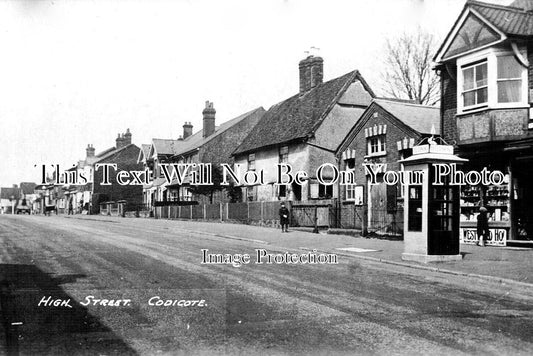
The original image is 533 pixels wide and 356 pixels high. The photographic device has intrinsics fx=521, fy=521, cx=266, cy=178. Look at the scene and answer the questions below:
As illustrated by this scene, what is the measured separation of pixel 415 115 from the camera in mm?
24125

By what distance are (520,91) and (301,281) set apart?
438 inches

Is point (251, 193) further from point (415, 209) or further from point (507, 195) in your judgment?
point (415, 209)

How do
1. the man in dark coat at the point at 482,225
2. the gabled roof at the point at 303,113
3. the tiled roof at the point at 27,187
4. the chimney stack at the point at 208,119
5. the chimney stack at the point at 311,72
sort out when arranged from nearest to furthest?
the man in dark coat at the point at 482,225
the gabled roof at the point at 303,113
the chimney stack at the point at 311,72
the chimney stack at the point at 208,119
the tiled roof at the point at 27,187

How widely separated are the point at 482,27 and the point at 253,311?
14.4m

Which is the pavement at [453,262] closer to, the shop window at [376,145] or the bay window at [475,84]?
the shop window at [376,145]

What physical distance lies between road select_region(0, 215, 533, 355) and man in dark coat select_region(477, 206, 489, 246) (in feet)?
20.7

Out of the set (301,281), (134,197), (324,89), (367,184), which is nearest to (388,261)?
(301,281)

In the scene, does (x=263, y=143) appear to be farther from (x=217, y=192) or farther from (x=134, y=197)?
(x=134, y=197)

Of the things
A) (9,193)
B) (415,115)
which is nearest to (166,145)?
(415,115)

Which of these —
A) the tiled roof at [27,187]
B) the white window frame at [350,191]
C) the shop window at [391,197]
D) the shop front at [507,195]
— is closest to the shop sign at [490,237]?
the shop front at [507,195]

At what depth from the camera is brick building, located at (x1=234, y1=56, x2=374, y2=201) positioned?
31.5 metres

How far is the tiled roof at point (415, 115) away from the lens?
2239cm

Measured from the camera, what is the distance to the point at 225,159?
46.1 meters

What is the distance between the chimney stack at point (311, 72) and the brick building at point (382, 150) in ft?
39.9
